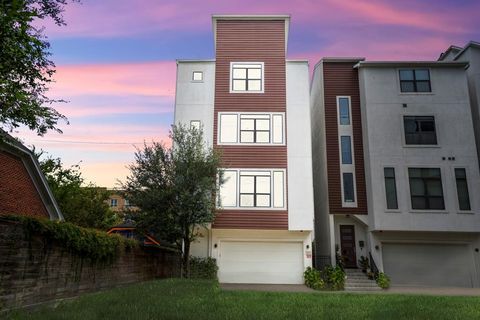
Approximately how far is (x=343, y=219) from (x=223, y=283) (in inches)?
310

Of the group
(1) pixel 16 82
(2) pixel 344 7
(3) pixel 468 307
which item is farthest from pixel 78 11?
(3) pixel 468 307

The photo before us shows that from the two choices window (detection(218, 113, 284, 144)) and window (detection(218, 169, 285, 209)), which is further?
window (detection(218, 113, 284, 144))

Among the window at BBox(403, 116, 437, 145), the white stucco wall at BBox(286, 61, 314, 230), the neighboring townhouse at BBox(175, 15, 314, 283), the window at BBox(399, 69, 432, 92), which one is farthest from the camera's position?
the window at BBox(399, 69, 432, 92)

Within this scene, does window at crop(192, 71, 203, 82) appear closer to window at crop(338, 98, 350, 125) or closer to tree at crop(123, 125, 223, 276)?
tree at crop(123, 125, 223, 276)

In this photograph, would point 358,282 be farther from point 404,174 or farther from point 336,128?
point 336,128

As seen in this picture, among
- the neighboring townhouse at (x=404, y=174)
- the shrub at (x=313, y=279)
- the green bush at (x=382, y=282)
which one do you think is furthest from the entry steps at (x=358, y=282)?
the shrub at (x=313, y=279)

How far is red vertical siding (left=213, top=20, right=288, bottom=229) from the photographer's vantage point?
1988 centimetres

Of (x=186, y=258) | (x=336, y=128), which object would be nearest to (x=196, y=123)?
(x=186, y=258)

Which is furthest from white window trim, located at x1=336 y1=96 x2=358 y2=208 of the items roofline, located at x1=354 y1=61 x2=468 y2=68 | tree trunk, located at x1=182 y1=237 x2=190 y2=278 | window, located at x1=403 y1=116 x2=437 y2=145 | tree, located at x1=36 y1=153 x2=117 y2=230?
tree, located at x1=36 y1=153 x2=117 y2=230

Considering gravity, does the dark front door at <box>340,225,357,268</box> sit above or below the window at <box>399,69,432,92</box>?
below

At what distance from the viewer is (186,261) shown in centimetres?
1838

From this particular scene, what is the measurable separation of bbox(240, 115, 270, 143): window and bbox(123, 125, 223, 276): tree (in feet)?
9.11

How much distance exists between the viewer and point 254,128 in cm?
2125

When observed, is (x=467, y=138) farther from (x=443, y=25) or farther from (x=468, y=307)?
(x=468, y=307)
